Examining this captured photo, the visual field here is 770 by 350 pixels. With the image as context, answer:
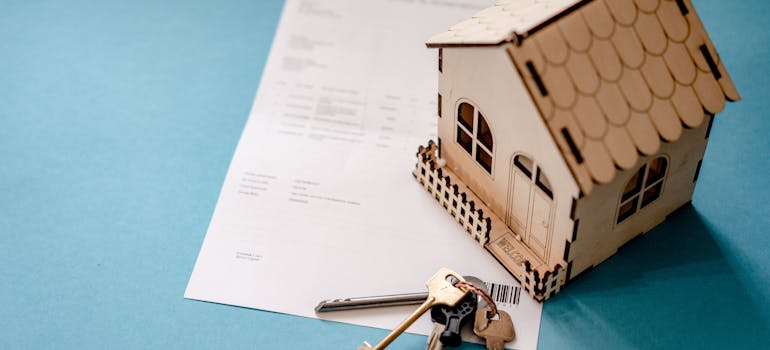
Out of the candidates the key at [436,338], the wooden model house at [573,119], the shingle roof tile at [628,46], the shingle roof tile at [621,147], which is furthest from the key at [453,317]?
the shingle roof tile at [628,46]

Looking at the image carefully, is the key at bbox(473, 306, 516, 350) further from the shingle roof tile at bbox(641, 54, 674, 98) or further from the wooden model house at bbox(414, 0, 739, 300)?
the shingle roof tile at bbox(641, 54, 674, 98)

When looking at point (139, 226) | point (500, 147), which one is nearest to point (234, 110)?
point (139, 226)

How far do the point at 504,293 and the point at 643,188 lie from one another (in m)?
0.28

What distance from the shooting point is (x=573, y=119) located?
132cm

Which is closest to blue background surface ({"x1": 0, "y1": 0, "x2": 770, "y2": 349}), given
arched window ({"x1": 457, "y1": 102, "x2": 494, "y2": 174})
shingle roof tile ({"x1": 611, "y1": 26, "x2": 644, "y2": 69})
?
arched window ({"x1": 457, "y1": 102, "x2": 494, "y2": 174})

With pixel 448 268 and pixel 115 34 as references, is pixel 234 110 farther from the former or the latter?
pixel 448 268

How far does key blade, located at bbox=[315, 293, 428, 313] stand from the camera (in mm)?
1540

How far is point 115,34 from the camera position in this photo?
2.04 m

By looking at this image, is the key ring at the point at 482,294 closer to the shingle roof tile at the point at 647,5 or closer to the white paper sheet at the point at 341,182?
the white paper sheet at the point at 341,182

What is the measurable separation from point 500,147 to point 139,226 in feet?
2.21

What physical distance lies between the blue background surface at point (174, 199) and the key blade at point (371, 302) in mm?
34

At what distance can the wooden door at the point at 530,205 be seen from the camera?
4.78 ft

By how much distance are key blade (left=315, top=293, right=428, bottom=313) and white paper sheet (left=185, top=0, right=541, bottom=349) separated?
1 centimetres

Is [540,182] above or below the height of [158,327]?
below
